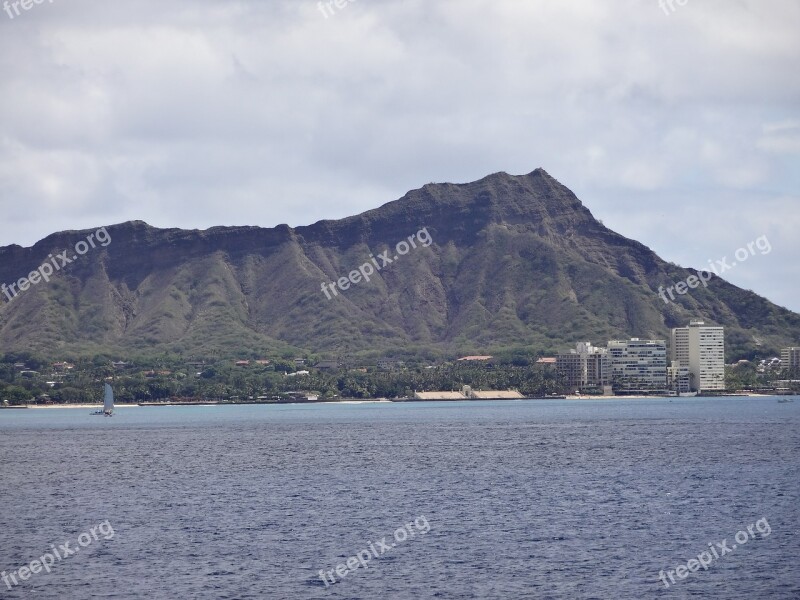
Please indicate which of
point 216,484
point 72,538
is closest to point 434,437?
point 216,484

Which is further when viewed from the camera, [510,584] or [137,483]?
[137,483]

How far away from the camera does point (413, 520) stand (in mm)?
78688

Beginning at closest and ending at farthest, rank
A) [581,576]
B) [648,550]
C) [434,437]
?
1. [581,576]
2. [648,550]
3. [434,437]

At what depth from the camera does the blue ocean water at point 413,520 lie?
5931 centimetres

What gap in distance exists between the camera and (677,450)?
434 ft

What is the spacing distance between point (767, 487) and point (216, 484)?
45.8 metres

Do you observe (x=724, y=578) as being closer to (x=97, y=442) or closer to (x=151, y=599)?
(x=151, y=599)

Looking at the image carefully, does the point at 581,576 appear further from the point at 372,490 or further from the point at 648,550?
the point at 372,490

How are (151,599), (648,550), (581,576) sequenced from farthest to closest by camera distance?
(648,550), (581,576), (151,599)

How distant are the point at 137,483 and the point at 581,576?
2178 inches

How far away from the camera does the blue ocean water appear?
195ft

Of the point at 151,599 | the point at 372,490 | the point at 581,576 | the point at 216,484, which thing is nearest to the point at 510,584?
the point at 581,576

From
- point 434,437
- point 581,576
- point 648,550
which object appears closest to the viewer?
point 581,576

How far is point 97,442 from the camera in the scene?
168625 millimetres
